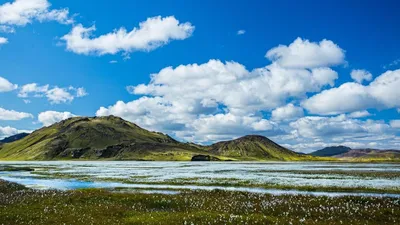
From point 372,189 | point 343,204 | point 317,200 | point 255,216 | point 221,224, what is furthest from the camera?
point 372,189

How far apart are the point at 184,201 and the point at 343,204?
16.3 metres

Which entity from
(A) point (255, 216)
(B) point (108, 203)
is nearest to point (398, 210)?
(A) point (255, 216)

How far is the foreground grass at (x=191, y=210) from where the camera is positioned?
28.5 metres

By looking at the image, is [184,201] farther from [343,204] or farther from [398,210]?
[398,210]

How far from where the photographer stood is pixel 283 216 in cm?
3058

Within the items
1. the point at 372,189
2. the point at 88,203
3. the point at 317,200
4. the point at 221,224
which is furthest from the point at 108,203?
the point at 372,189

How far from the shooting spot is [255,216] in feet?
96.5

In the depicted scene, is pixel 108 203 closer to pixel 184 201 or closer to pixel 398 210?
pixel 184 201

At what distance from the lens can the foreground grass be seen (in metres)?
28.5

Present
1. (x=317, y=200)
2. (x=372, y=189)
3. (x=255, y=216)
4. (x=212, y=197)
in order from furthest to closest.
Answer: (x=372, y=189) < (x=212, y=197) < (x=317, y=200) < (x=255, y=216)

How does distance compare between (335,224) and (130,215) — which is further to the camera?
(130,215)

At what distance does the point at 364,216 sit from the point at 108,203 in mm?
24954

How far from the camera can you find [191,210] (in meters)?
34.6

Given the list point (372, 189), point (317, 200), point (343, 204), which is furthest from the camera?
point (372, 189)
